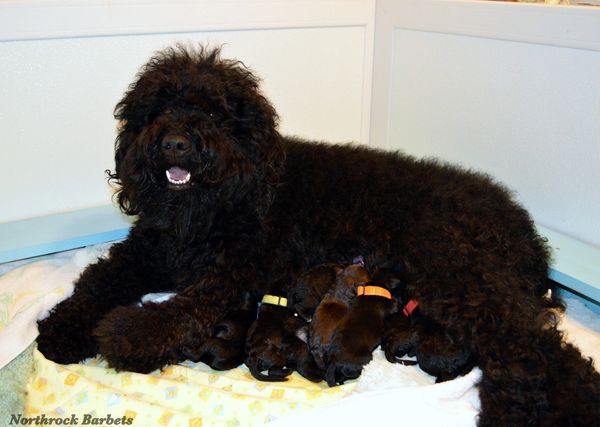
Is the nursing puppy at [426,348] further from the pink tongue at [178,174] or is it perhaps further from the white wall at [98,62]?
the white wall at [98,62]

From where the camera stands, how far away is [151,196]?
249 centimetres

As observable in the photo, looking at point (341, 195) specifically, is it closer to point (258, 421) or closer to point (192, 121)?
point (192, 121)

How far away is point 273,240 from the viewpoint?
2768mm

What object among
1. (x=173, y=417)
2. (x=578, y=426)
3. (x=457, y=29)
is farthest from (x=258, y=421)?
(x=457, y=29)

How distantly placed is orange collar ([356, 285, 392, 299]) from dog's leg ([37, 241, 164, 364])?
1025mm

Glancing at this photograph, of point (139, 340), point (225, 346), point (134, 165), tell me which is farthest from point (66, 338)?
point (134, 165)

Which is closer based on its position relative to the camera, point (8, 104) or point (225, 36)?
point (8, 104)

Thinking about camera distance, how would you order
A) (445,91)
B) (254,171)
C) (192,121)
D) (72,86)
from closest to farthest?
(192,121), (254,171), (72,86), (445,91)

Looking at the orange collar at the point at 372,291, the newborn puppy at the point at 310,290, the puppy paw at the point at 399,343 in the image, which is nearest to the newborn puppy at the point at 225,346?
the newborn puppy at the point at 310,290

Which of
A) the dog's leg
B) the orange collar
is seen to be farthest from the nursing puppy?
the dog's leg

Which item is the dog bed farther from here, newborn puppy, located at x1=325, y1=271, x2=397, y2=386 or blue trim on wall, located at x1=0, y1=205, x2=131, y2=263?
blue trim on wall, located at x1=0, y1=205, x2=131, y2=263

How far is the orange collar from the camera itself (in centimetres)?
261

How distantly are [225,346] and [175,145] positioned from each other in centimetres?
85

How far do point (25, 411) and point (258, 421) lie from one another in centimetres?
96
